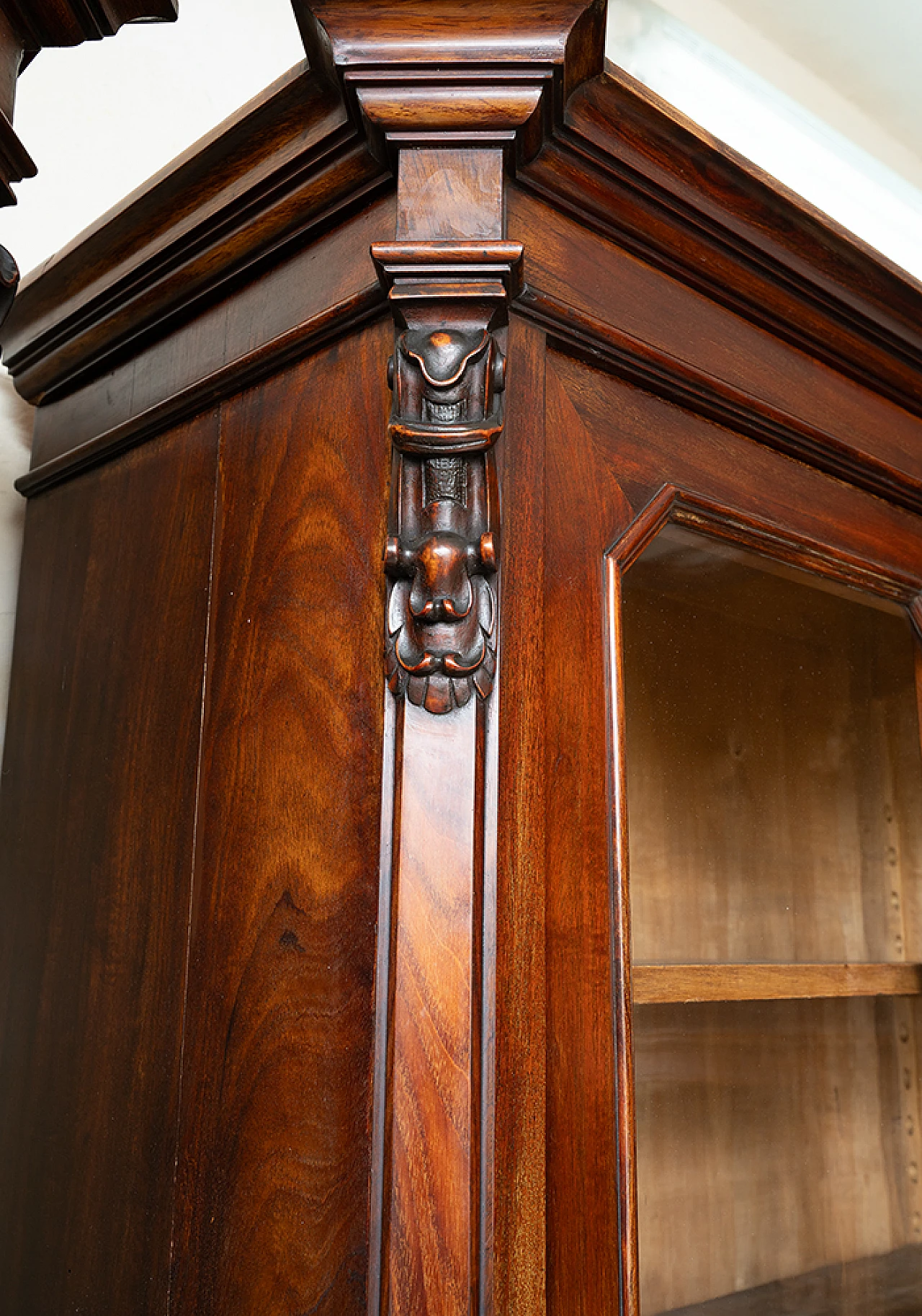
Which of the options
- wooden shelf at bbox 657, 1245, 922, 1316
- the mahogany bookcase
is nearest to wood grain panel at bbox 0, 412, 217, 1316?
the mahogany bookcase

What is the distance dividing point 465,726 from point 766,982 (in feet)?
0.91

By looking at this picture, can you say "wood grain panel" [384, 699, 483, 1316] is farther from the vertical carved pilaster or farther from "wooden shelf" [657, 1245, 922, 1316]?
"wooden shelf" [657, 1245, 922, 1316]

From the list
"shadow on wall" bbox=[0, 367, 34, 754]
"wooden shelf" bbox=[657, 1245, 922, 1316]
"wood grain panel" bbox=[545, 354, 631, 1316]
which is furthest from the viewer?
"shadow on wall" bbox=[0, 367, 34, 754]

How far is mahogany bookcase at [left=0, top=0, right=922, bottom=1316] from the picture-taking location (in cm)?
48

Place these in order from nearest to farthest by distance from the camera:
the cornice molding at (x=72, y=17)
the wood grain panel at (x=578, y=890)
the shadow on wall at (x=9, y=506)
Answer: the cornice molding at (x=72, y=17) → the wood grain panel at (x=578, y=890) → the shadow on wall at (x=9, y=506)

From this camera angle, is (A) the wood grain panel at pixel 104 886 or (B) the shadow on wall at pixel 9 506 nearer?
(A) the wood grain panel at pixel 104 886

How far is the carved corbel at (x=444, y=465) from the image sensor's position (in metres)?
0.48

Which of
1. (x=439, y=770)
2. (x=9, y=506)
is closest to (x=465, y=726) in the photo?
(x=439, y=770)

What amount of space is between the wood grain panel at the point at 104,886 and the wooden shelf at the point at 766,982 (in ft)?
0.75

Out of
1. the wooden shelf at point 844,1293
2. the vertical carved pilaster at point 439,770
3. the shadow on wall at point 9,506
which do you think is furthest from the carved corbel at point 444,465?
the shadow on wall at point 9,506

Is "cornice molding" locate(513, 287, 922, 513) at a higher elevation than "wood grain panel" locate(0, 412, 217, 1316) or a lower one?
higher

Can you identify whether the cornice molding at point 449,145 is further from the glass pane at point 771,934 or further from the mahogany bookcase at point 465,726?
the glass pane at point 771,934

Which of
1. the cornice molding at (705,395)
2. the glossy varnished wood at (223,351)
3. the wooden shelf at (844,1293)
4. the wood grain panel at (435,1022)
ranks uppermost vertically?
the glossy varnished wood at (223,351)

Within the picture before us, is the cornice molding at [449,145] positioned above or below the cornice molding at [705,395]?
above
